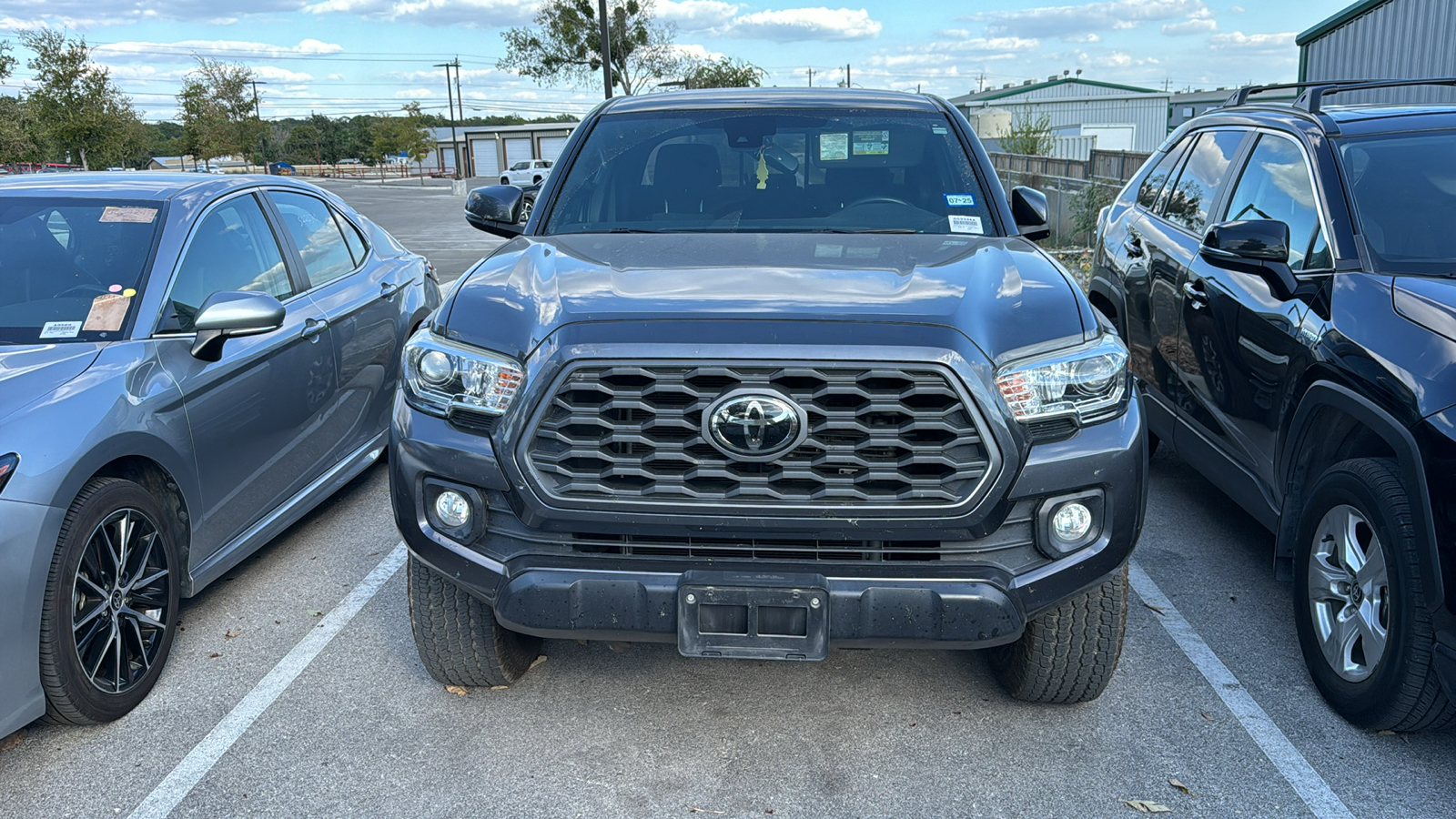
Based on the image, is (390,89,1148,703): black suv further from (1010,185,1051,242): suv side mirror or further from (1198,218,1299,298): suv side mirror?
(1010,185,1051,242): suv side mirror

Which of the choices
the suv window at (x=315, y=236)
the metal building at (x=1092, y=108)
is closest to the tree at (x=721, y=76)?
the metal building at (x=1092, y=108)

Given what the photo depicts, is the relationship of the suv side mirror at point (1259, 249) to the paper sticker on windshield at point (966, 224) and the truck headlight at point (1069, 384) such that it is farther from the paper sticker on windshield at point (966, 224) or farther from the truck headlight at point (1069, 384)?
the truck headlight at point (1069, 384)

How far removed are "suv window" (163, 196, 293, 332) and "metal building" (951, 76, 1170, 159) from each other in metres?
40.0

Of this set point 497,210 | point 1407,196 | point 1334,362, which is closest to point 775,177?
point 497,210

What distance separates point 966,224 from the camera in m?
4.04

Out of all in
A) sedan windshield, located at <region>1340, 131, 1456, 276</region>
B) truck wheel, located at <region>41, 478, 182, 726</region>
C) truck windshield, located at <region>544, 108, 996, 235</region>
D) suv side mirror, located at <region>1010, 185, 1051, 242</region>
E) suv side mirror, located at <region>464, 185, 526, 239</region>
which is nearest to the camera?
truck wheel, located at <region>41, 478, 182, 726</region>

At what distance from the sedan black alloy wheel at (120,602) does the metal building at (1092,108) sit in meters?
41.4

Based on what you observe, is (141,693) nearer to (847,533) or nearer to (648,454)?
(648,454)

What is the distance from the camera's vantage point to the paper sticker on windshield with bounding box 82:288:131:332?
151 inches

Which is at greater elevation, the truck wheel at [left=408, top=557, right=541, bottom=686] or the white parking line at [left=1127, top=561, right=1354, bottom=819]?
the truck wheel at [left=408, top=557, right=541, bottom=686]

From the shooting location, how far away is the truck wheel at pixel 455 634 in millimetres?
3336

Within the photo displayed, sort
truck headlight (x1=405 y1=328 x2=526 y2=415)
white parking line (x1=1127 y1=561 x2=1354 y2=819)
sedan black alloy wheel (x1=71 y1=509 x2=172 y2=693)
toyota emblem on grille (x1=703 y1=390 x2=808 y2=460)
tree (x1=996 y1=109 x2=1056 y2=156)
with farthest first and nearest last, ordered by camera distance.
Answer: tree (x1=996 y1=109 x2=1056 y2=156) < sedan black alloy wheel (x1=71 y1=509 x2=172 y2=693) < white parking line (x1=1127 y1=561 x2=1354 y2=819) < truck headlight (x1=405 y1=328 x2=526 y2=415) < toyota emblem on grille (x1=703 y1=390 x2=808 y2=460)

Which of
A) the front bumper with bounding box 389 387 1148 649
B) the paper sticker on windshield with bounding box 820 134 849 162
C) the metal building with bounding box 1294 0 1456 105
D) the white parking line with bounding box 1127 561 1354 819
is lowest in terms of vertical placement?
the white parking line with bounding box 1127 561 1354 819

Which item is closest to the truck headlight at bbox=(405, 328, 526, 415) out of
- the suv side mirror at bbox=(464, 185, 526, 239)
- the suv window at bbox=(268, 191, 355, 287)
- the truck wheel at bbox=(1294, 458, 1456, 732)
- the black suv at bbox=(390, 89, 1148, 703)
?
the black suv at bbox=(390, 89, 1148, 703)
